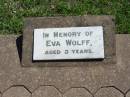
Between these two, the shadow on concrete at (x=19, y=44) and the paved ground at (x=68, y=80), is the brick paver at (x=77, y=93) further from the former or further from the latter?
the shadow on concrete at (x=19, y=44)

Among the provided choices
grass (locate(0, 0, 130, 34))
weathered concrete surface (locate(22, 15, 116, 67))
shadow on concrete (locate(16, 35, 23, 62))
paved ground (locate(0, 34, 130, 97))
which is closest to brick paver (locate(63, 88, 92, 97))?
paved ground (locate(0, 34, 130, 97))

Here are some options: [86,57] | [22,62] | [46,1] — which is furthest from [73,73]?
[46,1]

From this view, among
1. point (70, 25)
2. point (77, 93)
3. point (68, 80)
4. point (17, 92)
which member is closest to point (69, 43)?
point (70, 25)

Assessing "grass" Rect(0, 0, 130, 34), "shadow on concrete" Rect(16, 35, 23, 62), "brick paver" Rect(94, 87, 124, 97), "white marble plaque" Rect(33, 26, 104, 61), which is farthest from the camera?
"grass" Rect(0, 0, 130, 34)

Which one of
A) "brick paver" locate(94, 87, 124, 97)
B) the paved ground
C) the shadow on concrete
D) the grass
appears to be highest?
the grass

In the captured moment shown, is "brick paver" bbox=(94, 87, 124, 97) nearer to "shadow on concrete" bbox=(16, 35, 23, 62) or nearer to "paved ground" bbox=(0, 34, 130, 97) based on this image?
"paved ground" bbox=(0, 34, 130, 97)

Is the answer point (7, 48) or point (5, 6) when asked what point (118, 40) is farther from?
point (5, 6)

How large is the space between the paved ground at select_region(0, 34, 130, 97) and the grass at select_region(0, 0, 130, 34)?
62 cm

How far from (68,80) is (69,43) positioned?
0.29 m

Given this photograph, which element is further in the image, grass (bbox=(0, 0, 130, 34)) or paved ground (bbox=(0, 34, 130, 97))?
grass (bbox=(0, 0, 130, 34))

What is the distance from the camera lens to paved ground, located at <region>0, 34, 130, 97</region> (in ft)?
10.0

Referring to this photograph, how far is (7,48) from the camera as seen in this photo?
3.40m

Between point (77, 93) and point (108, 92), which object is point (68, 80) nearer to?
point (77, 93)

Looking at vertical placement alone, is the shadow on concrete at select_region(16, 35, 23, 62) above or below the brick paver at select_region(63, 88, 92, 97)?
above
